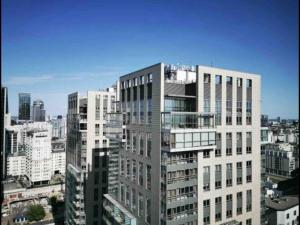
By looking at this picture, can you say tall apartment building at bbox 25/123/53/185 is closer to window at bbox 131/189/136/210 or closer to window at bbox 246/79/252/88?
window at bbox 131/189/136/210

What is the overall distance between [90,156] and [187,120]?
23026 millimetres

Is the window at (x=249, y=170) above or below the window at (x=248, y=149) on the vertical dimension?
below

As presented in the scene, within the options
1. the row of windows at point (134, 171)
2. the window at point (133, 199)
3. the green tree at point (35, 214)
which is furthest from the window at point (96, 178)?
the green tree at point (35, 214)

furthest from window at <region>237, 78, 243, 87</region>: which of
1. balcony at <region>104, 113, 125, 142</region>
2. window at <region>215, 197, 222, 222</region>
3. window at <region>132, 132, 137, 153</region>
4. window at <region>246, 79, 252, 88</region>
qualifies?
balcony at <region>104, 113, 125, 142</region>

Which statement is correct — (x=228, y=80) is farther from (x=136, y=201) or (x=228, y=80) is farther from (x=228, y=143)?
(x=136, y=201)

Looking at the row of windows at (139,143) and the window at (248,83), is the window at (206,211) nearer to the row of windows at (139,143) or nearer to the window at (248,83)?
the row of windows at (139,143)

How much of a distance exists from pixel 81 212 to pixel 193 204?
22568 millimetres

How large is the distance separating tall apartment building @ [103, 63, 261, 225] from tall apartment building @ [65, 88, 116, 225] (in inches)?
597

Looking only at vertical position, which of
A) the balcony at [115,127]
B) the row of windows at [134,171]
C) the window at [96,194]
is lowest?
the window at [96,194]

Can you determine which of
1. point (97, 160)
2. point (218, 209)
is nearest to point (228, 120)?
point (218, 209)

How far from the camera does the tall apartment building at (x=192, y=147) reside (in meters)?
18.1

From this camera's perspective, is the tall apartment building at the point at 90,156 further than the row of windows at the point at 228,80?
Yes

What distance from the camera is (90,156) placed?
38.2 m

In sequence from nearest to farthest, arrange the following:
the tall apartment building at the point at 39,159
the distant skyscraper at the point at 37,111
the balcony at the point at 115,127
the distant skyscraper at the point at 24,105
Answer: the balcony at the point at 115,127, the tall apartment building at the point at 39,159, the distant skyscraper at the point at 24,105, the distant skyscraper at the point at 37,111
